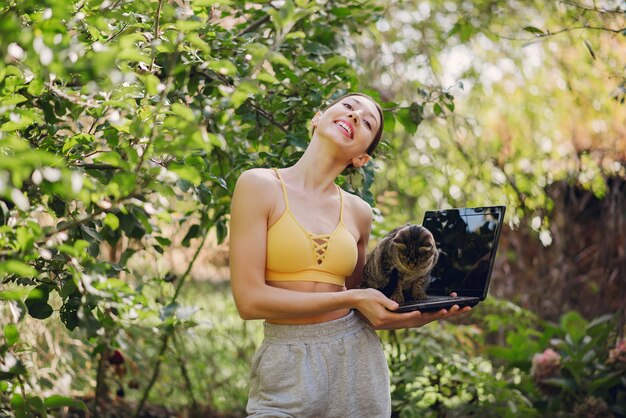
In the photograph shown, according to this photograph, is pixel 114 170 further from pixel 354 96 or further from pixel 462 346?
pixel 462 346

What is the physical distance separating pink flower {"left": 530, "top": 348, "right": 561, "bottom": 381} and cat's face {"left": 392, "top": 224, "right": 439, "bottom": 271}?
2173 mm

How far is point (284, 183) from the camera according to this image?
232 cm

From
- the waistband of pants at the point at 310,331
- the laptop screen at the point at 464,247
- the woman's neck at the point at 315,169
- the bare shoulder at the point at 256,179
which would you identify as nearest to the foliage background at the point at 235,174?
the bare shoulder at the point at 256,179

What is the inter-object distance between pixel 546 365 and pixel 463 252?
82.5 inches

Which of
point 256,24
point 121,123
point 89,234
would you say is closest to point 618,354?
point 256,24

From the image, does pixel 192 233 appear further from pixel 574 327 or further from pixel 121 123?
pixel 574 327

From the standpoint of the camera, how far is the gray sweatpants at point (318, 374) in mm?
2166

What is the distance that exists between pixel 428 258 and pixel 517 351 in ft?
7.97

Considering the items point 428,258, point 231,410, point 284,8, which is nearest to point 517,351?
point 231,410

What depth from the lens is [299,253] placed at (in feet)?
7.35

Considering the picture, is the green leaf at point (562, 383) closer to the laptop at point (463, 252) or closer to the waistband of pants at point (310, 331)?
the laptop at point (463, 252)

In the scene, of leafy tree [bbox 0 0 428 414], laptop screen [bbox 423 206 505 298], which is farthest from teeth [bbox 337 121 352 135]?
laptop screen [bbox 423 206 505 298]

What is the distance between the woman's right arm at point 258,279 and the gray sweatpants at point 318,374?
0.10m

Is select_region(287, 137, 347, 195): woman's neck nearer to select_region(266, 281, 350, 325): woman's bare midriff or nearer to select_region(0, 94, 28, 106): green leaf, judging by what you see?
select_region(266, 281, 350, 325): woman's bare midriff
